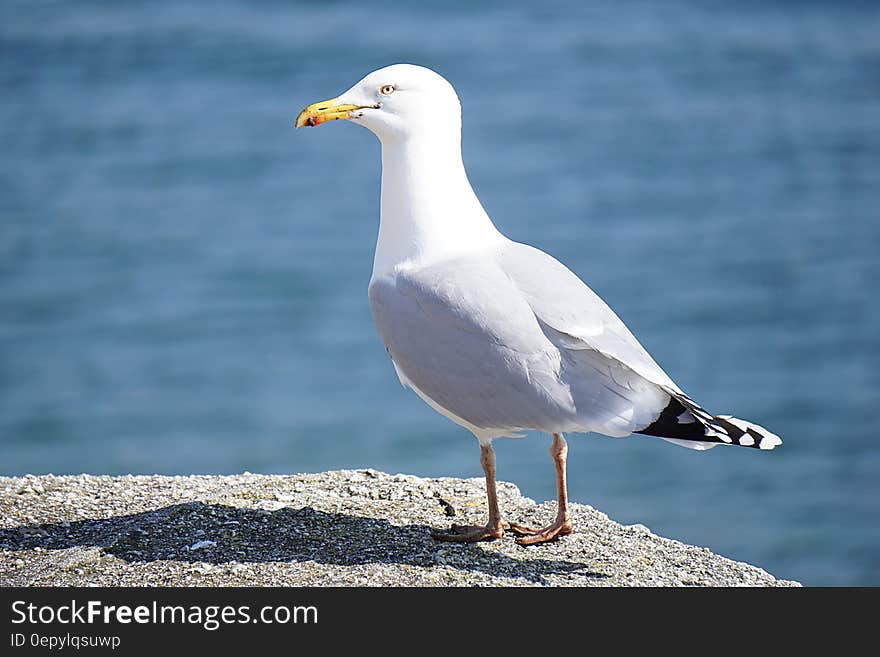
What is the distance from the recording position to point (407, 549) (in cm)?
477

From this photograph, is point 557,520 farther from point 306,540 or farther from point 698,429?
point 306,540

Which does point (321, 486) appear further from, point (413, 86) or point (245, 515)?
point (413, 86)

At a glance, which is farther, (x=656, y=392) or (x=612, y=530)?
(x=612, y=530)

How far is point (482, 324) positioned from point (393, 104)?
91 cm

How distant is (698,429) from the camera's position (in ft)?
14.6

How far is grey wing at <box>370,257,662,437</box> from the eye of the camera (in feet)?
14.8

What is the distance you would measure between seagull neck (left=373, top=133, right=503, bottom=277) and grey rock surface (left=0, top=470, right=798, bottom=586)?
104 cm

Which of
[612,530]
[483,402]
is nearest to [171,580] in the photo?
[483,402]

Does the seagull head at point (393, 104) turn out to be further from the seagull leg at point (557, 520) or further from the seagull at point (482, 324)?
the seagull leg at point (557, 520)

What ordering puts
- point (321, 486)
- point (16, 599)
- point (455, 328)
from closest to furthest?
point (16, 599), point (455, 328), point (321, 486)

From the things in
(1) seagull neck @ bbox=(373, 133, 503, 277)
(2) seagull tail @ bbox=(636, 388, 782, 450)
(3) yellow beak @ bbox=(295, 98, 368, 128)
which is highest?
(3) yellow beak @ bbox=(295, 98, 368, 128)

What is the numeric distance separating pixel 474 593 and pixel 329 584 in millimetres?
506

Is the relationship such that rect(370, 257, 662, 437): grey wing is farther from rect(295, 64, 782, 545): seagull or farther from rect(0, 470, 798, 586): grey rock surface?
rect(0, 470, 798, 586): grey rock surface

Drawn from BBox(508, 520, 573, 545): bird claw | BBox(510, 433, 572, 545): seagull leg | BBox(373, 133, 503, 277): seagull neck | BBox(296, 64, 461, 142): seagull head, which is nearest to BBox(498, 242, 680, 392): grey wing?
BBox(373, 133, 503, 277): seagull neck
